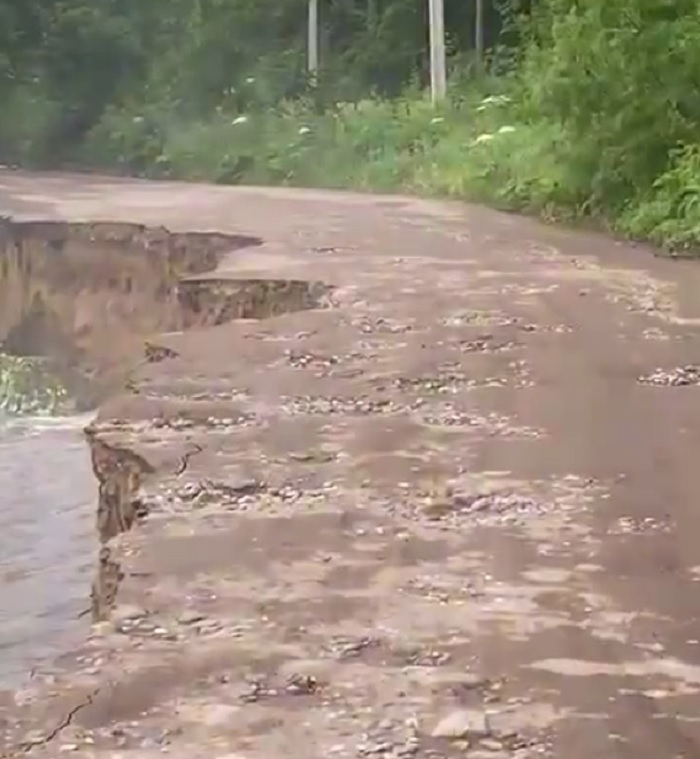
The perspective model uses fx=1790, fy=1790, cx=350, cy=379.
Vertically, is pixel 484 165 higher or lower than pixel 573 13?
lower

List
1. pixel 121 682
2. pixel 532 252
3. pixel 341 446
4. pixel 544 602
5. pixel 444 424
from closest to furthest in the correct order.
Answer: pixel 121 682 < pixel 544 602 < pixel 341 446 < pixel 444 424 < pixel 532 252

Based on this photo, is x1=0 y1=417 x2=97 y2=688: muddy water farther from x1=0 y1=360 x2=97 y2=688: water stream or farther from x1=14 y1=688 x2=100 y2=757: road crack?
x1=14 y1=688 x2=100 y2=757: road crack

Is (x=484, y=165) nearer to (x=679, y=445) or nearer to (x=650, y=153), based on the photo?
(x=650, y=153)

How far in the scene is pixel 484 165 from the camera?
67.7 feet

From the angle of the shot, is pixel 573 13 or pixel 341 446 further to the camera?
pixel 573 13

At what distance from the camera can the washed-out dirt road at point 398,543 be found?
4.23m

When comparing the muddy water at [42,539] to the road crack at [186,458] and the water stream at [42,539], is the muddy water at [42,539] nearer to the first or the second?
the water stream at [42,539]

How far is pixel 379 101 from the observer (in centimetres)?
3019

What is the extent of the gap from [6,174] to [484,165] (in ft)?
Answer: 35.1

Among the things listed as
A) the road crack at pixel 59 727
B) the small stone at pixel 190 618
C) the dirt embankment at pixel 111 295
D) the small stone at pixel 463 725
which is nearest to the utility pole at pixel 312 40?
the dirt embankment at pixel 111 295

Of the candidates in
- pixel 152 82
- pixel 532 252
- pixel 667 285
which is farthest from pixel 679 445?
pixel 152 82

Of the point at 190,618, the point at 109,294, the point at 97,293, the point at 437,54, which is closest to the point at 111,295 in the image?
the point at 109,294

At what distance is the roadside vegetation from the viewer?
50.8ft

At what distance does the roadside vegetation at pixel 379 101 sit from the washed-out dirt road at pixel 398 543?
188 inches
